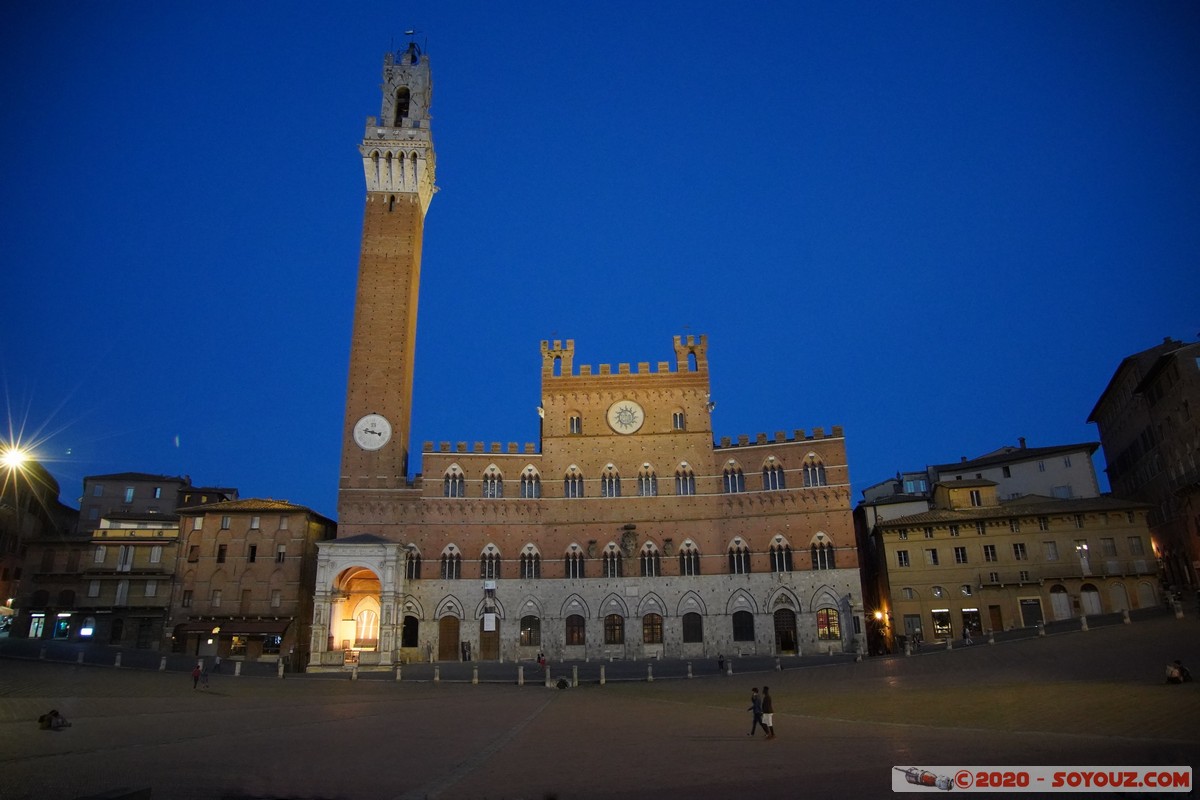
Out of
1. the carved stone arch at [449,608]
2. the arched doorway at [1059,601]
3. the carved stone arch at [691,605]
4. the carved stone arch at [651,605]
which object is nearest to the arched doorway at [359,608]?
the carved stone arch at [449,608]

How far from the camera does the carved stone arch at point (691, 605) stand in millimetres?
44562

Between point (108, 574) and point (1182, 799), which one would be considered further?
point (108, 574)

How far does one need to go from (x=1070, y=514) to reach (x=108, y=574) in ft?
194

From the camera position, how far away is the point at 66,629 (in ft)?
149

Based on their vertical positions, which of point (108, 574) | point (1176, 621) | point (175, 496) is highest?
point (175, 496)

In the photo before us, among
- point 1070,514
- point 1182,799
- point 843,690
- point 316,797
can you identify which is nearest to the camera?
point 1182,799

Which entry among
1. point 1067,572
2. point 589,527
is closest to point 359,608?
point 589,527

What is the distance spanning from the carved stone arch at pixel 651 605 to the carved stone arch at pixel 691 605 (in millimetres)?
926

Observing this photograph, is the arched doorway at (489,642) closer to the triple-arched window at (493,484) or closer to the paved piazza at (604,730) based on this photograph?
the triple-arched window at (493,484)

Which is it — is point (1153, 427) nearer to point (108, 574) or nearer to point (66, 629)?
point (108, 574)

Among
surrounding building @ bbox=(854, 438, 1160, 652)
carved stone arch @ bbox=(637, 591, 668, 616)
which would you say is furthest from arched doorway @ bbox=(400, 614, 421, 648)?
surrounding building @ bbox=(854, 438, 1160, 652)

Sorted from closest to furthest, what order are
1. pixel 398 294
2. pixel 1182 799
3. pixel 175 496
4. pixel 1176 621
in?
pixel 1182 799
pixel 1176 621
pixel 398 294
pixel 175 496

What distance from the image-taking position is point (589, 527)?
152ft

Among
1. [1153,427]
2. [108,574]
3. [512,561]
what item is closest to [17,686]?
[108,574]
